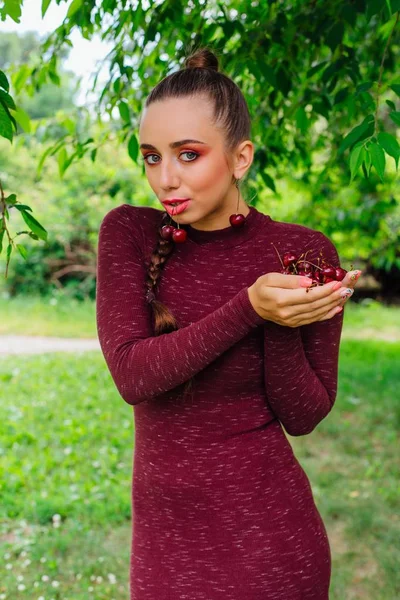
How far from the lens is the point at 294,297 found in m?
1.33

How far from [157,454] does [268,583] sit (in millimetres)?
373

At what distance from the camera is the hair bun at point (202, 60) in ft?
5.59

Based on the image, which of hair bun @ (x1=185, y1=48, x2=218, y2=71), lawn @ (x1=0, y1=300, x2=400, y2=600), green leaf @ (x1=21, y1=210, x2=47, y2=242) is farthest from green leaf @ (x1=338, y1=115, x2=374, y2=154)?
lawn @ (x1=0, y1=300, x2=400, y2=600)

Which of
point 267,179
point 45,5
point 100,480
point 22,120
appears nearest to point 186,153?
point 45,5

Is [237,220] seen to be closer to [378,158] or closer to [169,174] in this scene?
[169,174]

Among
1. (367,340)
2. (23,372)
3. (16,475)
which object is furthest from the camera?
(367,340)

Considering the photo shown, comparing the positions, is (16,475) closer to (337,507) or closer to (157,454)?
(337,507)

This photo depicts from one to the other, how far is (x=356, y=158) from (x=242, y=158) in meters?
0.26

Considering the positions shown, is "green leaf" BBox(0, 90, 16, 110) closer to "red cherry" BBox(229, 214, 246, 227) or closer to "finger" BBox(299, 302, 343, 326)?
"red cherry" BBox(229, 214, 246, 227)

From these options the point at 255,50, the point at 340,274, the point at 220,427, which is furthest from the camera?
the point at 255,50

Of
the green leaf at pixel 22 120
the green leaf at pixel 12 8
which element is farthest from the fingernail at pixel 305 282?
the green leaf at pixel 22 120

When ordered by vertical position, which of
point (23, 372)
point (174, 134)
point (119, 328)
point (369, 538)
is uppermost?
point (174, 134)

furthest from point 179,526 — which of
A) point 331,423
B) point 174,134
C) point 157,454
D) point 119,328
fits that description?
point 331,423

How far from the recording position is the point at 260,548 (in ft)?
5.36
